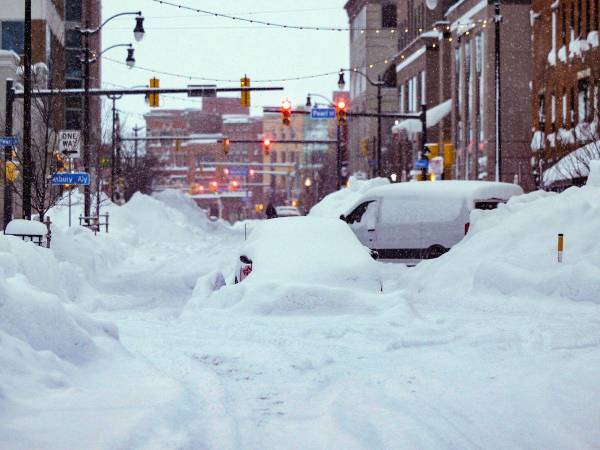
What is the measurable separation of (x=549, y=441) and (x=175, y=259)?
25944 mm

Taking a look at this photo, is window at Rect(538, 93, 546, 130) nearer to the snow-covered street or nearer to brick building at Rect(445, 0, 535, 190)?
brick building at Rect(445, 0, 535, 190)

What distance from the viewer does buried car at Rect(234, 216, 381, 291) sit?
14.6m

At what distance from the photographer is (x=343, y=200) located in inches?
1924

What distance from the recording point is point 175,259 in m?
32.3

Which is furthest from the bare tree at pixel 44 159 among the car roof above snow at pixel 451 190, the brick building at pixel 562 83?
the brick building at pixel 562 83

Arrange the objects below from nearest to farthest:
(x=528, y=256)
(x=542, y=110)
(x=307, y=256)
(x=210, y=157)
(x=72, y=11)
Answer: (x=307, y=256) → (x=528, y=256) → (x=542, y=110) → (x=72, y=11) → (x=210, y=157)

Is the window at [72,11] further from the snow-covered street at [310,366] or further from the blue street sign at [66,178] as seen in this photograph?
the snow-covered street at [310,366]

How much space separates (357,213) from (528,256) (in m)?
8.52

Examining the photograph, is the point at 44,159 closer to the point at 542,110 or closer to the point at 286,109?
the point at 286,109

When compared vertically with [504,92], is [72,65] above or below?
above

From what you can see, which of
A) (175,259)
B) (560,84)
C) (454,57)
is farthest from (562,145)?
(454,57)

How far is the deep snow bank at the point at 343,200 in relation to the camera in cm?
4584

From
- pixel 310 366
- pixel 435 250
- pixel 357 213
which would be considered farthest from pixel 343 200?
pixel 310 366

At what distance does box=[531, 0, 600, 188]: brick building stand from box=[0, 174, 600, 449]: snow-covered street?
26.1 metres
